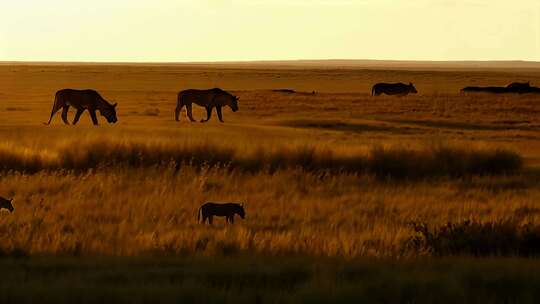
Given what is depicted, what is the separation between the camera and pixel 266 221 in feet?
45.6

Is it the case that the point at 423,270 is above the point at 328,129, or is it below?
above

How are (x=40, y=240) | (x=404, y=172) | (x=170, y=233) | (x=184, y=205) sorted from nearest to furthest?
1. (x=40, y=240)
2. (x=170, y=233)
3. (x=184, y=205)
4. (x=404, y=172)

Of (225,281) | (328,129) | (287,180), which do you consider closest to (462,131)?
(328,129)

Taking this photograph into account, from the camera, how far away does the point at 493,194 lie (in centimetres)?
1800

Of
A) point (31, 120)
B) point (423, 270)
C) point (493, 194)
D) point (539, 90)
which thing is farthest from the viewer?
point (539, 90)

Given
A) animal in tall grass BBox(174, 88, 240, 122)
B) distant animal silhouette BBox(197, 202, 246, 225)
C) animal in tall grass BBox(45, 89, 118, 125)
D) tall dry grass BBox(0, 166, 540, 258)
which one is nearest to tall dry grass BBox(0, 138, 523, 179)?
tall dry grass BBox(0, 166, 540, 258)

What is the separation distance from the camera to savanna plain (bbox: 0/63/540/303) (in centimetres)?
813

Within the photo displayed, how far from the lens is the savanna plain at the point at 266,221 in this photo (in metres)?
8.13

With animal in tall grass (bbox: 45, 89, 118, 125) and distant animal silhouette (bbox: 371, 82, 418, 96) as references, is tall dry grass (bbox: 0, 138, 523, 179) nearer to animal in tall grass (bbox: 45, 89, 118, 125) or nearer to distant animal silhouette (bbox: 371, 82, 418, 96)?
animal in tall grass (bbox: 45, 89, 118, 125)

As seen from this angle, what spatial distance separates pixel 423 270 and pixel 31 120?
3197 centimetres

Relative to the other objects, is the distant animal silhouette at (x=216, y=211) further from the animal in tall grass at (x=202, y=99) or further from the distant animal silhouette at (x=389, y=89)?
the distant animal silhouette at (x=389, y=89)

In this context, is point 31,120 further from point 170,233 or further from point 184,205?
point 170,233

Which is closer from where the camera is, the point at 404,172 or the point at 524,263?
the point at 524,263

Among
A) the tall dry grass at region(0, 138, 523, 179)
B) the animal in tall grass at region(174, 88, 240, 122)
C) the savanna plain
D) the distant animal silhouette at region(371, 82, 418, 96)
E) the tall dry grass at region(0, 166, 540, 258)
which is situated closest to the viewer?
the savanna plain
